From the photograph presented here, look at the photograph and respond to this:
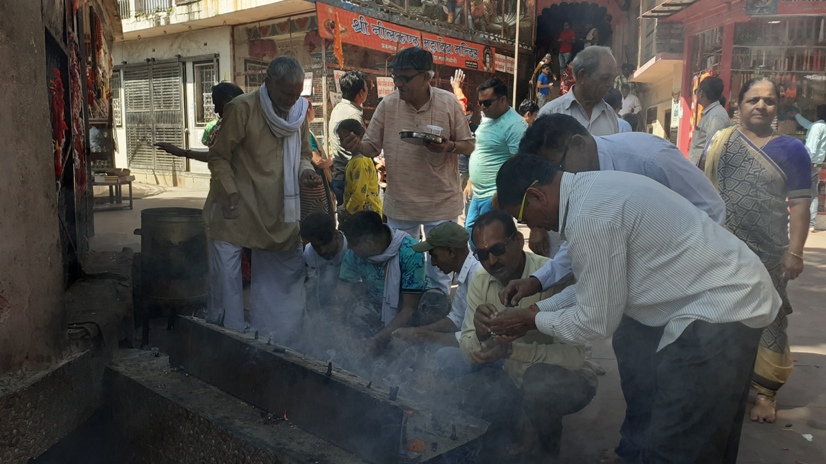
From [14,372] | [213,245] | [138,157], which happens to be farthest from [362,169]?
[138,157]

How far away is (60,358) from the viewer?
299 cm

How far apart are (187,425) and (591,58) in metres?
2.98

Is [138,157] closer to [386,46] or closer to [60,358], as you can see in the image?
[386,46]

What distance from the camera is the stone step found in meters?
2.47

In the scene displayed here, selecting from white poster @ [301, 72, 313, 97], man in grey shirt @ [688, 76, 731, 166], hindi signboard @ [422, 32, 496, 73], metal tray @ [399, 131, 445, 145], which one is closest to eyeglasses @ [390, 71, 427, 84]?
metal tray @ [399, 131, 445, 145]

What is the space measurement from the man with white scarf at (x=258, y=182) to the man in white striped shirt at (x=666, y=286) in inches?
90.7

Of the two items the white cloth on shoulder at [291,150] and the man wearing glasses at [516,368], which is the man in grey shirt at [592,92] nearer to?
the man wearing glasses at [516,368]

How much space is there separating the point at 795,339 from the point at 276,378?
4.31 meters

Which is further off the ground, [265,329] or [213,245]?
[213,245]

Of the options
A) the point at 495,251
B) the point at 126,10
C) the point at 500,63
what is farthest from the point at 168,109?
the point at 495,251

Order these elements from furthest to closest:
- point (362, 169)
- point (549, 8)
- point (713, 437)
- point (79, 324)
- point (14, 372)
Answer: point (549, 8), point (362, 169), point (79, 324), point (14, 372), point (713, 437)

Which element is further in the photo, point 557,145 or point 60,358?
point 60,358

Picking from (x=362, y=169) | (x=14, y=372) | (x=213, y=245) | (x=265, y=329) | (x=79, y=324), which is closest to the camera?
(x=14, y=372)

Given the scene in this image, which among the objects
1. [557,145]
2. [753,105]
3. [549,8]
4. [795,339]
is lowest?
[795,339]
